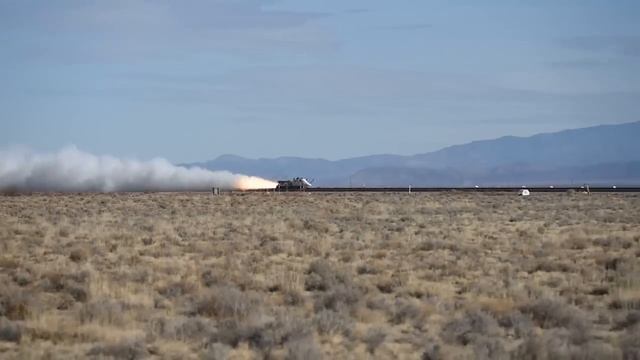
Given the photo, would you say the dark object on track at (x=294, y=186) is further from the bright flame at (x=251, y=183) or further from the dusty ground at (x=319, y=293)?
the dusty ground at (x=319, y=293)

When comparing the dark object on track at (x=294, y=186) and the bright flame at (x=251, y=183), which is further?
the bright flame at (x=251, y=183)

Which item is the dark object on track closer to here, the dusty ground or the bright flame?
the bright flame

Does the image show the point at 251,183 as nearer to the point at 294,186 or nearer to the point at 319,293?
the point at 294,186

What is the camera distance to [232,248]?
105ft

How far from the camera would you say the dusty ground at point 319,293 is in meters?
15.2

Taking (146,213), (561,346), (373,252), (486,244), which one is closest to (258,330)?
(561,346)

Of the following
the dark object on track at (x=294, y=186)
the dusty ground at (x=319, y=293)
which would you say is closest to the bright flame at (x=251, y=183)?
the dark object on track at (x=294, y=186)

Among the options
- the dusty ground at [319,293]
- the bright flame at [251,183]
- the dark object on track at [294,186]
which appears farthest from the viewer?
the bright flame at [251,183]

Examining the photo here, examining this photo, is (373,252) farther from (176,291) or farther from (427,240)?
(176,291)

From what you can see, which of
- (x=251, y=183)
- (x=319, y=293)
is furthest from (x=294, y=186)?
(x=319, y=293)

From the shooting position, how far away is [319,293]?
2116 centimetres

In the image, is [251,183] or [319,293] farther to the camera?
[251,183]

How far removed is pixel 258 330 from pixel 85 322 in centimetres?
350

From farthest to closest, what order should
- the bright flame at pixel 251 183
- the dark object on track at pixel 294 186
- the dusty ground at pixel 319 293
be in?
the bright flame at pixel 251 183 → the dark object on track at pixel 294 186 → the dusty ground at pixel 319 293
